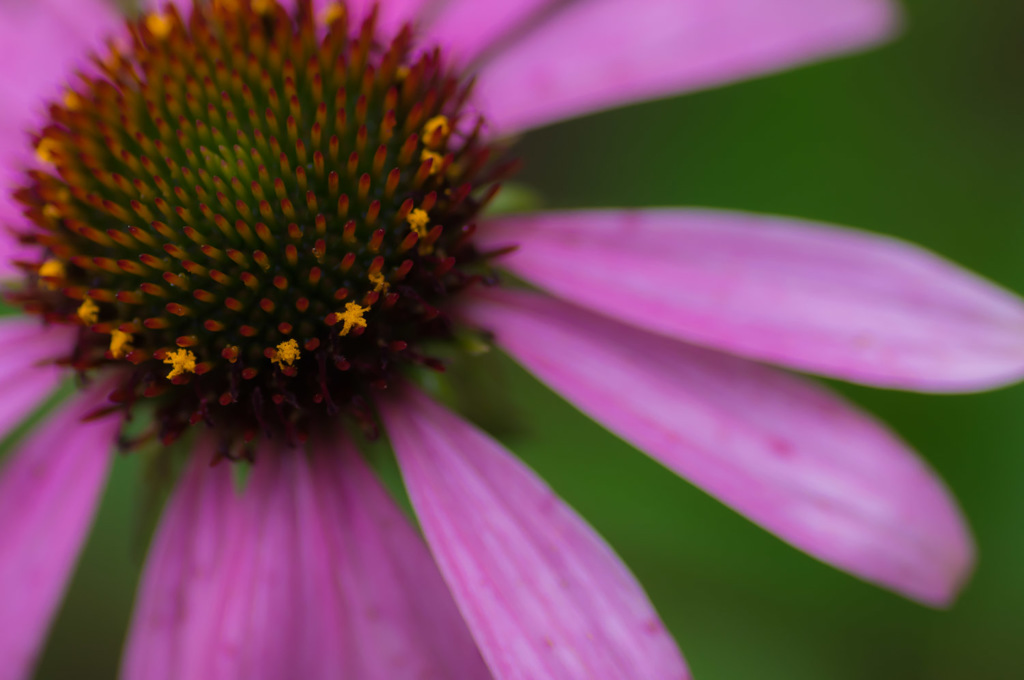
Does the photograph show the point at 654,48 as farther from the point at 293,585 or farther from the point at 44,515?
the point at 44,515

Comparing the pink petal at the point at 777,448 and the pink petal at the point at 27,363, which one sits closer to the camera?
the pink petal at the point at 777,448

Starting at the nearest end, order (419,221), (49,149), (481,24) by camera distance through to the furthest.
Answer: (419,221) → (49,149) → (481,24)

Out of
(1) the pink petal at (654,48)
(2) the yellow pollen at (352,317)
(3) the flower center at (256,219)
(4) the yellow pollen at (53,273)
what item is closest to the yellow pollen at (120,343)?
(3) the flower center at (256,219)

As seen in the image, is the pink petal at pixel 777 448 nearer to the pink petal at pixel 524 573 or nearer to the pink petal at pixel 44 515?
the pink petal at pixel 524 573

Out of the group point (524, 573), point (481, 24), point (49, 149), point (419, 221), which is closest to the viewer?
point (524, 573)

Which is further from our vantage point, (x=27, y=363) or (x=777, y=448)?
(x=27, y=363)

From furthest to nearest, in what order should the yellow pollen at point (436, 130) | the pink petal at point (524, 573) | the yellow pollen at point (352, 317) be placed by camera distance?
the yellow pollen at point (436, 130)
the yellow pollen at point (352, 317)
the pink petal at point (524, 573)

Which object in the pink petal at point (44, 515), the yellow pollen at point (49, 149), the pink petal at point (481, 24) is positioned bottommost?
the pink petal at point (44, 515)

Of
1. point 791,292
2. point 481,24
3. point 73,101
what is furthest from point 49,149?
point 791,292
